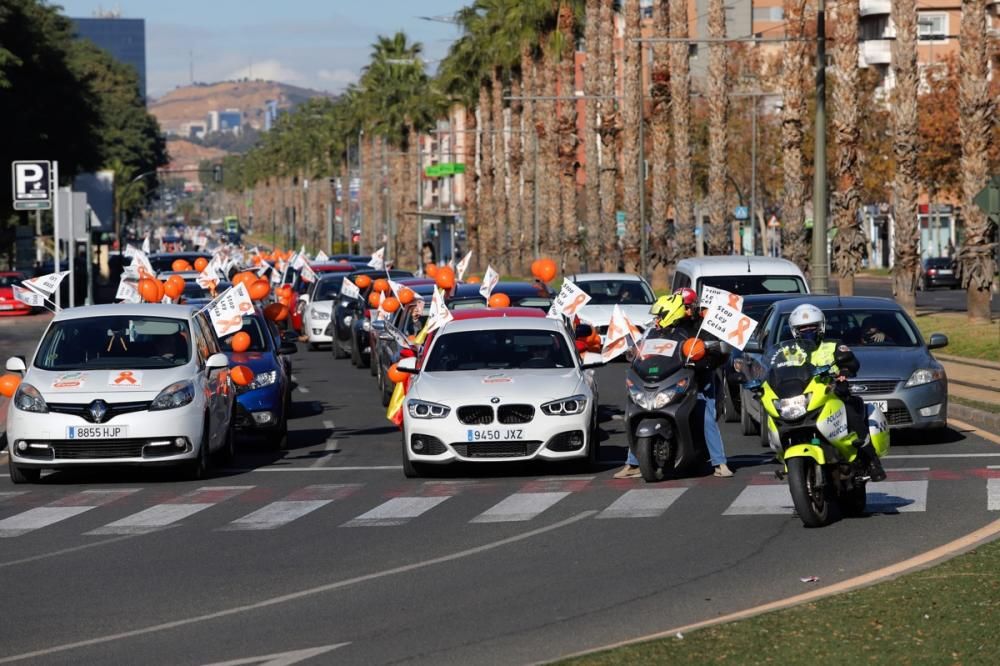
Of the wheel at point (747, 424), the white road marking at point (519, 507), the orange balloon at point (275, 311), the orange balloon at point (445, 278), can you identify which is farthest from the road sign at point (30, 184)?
the white road marking at point (519, 507)

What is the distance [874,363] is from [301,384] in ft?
45.0

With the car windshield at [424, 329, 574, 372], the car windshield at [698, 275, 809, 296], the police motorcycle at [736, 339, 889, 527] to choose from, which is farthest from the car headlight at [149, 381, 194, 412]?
the car windshield at [698, 275, 809, 296]

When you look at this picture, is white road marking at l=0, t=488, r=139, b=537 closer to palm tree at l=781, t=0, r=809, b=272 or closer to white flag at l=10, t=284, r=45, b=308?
white flag at l=10, t=284, r=45, b=308

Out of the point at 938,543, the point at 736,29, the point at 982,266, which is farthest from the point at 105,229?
the point at 938,543

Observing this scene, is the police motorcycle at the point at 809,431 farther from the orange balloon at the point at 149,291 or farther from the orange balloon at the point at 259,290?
the orange balloon at the point at 149,291

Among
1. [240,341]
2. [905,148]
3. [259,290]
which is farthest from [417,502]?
[905,148]

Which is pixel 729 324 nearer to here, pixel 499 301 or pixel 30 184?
pixel 499 301

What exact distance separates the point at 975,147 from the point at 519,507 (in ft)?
77.9

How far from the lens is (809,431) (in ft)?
43.3

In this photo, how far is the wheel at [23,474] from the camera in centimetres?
1750

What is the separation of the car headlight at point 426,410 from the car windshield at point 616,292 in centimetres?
1776

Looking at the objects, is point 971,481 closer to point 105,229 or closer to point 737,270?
point 737,270

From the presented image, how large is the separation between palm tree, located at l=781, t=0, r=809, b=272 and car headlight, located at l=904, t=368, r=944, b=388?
2354 centimetres

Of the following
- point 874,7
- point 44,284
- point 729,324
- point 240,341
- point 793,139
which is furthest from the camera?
point 874,7
